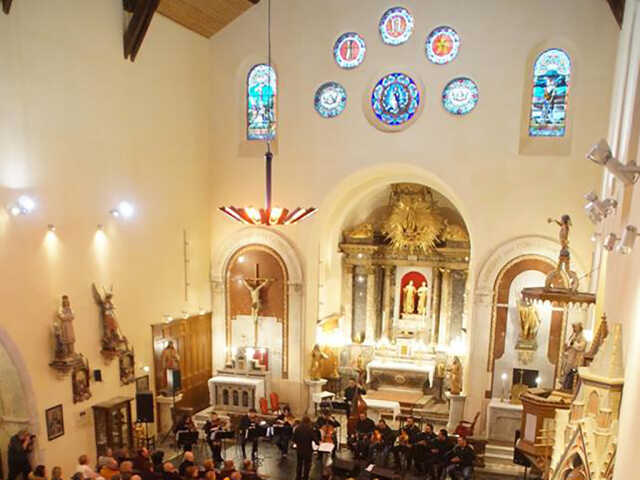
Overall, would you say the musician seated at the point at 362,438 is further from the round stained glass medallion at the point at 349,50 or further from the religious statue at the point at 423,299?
the round stained glass medallion at the point at 349,50

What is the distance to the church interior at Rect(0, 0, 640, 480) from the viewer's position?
32.6 ft

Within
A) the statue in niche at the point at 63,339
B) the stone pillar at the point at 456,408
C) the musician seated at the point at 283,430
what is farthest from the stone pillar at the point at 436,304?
the statue in niche at the point at 63,339

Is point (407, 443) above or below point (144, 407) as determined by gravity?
below

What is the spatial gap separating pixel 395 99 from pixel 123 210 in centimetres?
736

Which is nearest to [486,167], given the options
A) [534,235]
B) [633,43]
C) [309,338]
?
[534,235]

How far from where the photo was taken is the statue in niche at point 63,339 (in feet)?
34.0

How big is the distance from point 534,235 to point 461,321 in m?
4.25

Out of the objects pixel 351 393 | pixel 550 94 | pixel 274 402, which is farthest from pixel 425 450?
pixel 550 94

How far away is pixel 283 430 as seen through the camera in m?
11.8

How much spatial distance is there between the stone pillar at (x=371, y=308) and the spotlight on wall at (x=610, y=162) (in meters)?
11.7

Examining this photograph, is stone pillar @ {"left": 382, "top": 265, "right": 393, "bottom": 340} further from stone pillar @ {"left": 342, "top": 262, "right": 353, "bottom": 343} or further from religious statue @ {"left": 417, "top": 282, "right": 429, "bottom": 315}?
stone pillar @ {"left": 342, "top": 262, "right": 353, "bottom": 343}

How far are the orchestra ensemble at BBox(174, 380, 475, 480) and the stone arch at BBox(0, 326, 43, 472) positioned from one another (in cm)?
287

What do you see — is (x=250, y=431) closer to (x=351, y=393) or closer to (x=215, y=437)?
(x=215, y=437)

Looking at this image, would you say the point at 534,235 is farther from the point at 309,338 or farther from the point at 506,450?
the point at 309,338
